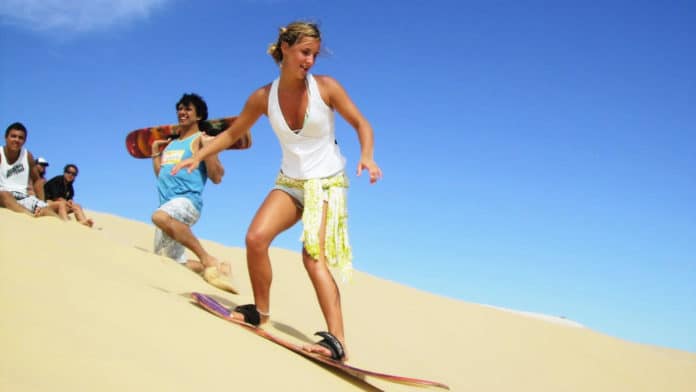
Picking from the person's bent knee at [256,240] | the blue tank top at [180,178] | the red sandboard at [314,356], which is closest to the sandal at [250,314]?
the red sandboard at [314,356]

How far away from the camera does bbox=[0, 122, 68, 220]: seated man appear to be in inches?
265

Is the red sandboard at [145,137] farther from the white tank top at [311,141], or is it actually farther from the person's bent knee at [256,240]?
the person's bent knee at [256,240]

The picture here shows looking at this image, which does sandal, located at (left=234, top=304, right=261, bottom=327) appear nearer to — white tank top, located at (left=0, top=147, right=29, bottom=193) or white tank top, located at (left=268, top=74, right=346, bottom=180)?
white tank top, located at (left=268, top=74, right=346, bottom=180)

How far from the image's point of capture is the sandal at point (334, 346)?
3331 millimetres

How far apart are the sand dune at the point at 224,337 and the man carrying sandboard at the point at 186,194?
369 mm

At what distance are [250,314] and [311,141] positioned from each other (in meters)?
1.17

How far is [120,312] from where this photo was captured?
2652 millimetres

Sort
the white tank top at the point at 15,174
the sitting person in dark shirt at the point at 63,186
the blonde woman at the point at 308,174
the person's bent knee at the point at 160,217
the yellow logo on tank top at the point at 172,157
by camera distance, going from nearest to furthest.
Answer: the blonde woman at the point at 308,174
the person's bent knee at the point at 160,217
the yellow logo on tank top at the point at 172,157
the white tank top at the point at 15,174
the sitting person in dark shirt at the point at 63,186

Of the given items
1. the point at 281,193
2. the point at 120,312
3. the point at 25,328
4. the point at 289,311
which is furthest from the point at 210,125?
the point at 25,328

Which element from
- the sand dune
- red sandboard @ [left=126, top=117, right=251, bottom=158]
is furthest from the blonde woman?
red sandboard @ [left=126, top=117, right=251, bottom=158]

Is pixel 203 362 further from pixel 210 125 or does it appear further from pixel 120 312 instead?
pixel 210 125

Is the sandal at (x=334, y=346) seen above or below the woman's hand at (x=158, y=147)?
below

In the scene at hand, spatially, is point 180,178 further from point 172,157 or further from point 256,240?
point 256,240

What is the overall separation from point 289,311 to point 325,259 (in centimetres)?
283
